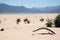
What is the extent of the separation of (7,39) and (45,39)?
2877mm

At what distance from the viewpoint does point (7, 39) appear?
1374cm

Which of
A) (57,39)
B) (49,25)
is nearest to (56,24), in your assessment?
(49,25)

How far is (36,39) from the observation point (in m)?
13.4

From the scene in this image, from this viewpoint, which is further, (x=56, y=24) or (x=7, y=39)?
(x=56, y=24)

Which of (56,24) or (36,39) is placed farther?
(56,24)

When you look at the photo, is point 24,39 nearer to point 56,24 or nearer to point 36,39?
point 36,39

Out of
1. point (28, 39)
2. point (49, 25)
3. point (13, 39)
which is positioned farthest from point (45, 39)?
point (49, 25)

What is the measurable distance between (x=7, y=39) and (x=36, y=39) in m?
2.22

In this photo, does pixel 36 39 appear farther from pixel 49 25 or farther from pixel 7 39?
pixel 49 25

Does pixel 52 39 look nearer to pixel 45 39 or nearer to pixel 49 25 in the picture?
pixel 45 39

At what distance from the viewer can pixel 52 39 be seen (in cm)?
1341

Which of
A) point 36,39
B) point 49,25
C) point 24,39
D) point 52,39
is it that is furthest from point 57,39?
point 49,25

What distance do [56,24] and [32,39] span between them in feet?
41.7

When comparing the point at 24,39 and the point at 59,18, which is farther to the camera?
the point at 59,18
